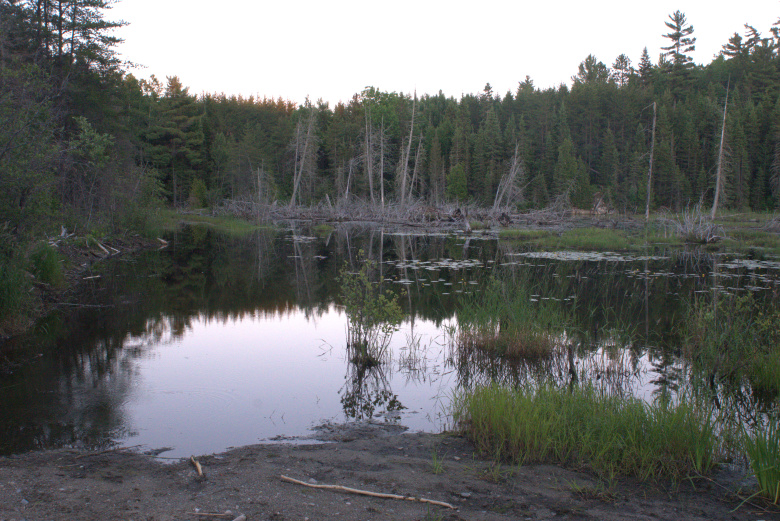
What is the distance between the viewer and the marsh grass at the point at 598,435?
14.7ft

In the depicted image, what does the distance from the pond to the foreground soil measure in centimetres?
89

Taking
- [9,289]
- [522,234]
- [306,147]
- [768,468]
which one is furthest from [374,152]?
[768,468]

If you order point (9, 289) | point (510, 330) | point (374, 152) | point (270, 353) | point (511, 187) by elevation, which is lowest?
point (270, 353)

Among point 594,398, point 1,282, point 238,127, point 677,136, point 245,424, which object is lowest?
point 245,424

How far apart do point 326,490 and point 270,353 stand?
5.19 m

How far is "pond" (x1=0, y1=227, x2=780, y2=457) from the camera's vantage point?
236 inches

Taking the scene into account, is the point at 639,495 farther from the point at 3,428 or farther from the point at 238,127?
A: the point at 238,127

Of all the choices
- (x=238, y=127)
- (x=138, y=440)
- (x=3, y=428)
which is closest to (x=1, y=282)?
(x=3, y=428)

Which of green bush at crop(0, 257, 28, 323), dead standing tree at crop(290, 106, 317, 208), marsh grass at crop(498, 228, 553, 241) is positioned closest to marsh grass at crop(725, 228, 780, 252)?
marsh grass at crop(498, 228, 553, 241)

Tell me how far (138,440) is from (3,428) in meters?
1.34

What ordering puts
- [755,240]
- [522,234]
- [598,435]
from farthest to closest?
[522,234]
[755,240]
[598,435]

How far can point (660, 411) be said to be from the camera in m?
4.82

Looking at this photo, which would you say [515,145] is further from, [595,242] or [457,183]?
[595,242]

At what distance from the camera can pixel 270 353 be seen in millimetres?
8930
